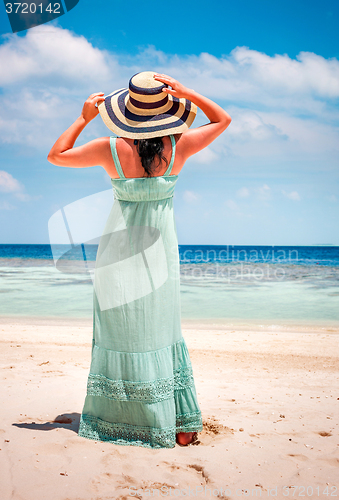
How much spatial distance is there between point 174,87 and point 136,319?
1382mm

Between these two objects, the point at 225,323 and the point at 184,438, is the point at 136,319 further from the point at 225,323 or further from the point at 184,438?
the point at 225,323

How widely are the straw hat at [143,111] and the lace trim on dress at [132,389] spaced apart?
145 cm

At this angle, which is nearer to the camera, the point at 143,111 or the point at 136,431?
the point at 143,111

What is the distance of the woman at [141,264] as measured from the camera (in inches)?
86.5

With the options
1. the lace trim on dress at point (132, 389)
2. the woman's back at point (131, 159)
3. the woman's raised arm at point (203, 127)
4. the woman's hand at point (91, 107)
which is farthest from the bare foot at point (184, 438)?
the woman's hand at point (91, 107)

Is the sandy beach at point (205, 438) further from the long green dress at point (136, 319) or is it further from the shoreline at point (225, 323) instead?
the shoreline at point (225, 323)

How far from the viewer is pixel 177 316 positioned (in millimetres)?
2436

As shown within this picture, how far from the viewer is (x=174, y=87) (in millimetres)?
2178

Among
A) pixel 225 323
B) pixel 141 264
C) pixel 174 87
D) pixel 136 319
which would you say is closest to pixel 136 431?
pixel 136 319

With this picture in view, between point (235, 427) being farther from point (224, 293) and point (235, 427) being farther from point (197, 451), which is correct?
point (224, 293)

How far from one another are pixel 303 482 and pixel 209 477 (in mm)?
501

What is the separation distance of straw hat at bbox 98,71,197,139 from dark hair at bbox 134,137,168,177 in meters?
0.04

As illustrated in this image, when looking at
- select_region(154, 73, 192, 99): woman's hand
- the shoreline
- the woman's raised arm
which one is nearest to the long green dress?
the woman's raised arm

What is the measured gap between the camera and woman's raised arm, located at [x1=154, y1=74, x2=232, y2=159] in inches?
88.3
